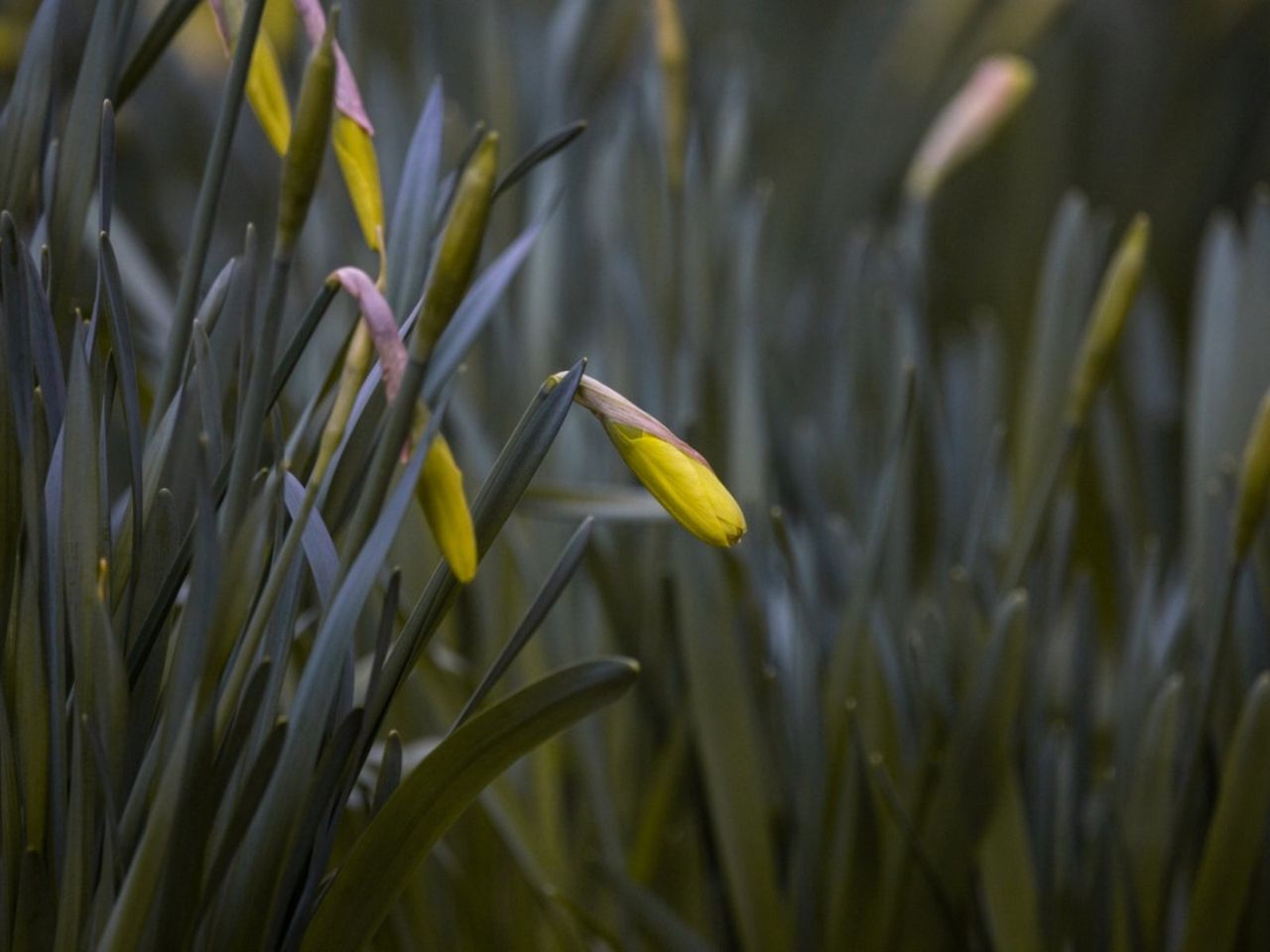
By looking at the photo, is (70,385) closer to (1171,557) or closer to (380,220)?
(380,220)

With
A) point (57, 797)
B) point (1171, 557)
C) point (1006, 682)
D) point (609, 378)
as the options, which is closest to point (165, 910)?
point (57, 797)

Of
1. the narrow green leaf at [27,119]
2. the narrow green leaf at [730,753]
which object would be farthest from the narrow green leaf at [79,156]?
the narrow green leaf at [730,753]

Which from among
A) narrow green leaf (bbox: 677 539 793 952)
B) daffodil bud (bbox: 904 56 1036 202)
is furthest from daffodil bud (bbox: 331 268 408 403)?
daffodil bud (bbox: 904 56 1036 202)

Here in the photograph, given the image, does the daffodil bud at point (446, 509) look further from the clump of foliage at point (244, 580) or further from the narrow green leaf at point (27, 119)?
the narrow green leaf at point (27, 119)

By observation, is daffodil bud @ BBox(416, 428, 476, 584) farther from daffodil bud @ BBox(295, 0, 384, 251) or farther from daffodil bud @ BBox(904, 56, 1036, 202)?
daffodil bud @ BBox(904, 56, 1036, 202)

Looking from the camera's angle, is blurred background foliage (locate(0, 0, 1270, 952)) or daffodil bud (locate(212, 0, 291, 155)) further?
blurred background foliage (locate(0, 0, 1270, 952))
